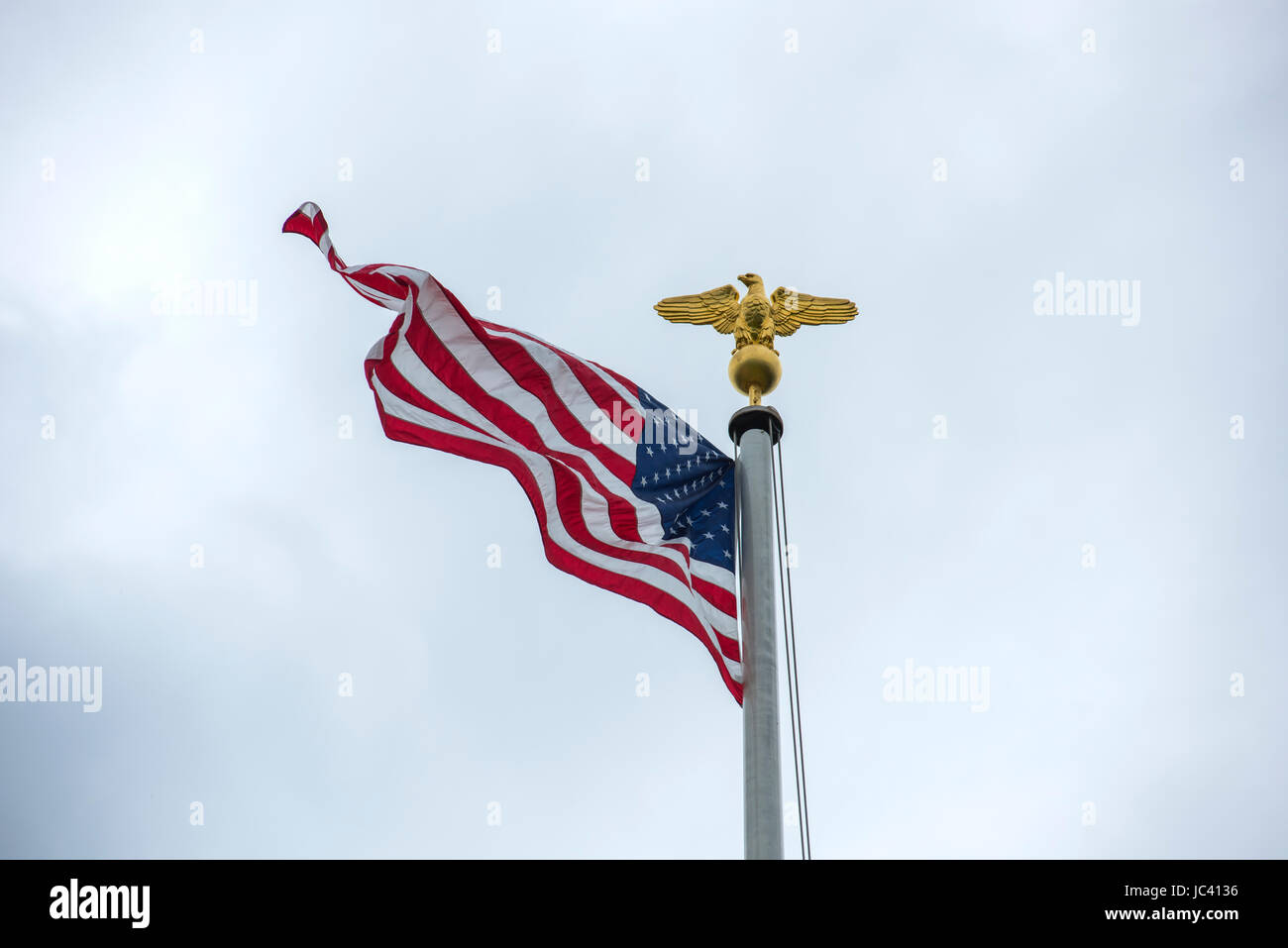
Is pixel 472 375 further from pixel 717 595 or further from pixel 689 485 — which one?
pixel 717 595

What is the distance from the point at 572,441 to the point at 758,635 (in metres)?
3.51

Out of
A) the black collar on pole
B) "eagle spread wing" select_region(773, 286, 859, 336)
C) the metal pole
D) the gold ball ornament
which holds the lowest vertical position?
the metal pole

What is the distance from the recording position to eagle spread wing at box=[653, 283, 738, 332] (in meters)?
15.9

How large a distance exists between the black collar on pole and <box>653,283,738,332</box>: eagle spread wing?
1.54 meters

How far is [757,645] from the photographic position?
12867 millimetres

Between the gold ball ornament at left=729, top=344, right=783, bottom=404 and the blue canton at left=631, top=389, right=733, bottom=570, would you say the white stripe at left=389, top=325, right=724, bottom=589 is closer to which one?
the blue canton at left=631, top=389, right=733, bottom=570

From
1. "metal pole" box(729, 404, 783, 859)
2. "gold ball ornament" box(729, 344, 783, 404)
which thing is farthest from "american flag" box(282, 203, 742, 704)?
"gold ball ornament" box(729, 344, 783, 404)

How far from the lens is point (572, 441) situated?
51.1 feet

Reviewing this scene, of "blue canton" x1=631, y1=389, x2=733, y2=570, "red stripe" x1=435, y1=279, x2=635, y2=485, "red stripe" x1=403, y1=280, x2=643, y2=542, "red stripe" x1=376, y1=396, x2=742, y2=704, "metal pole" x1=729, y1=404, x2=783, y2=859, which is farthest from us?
"red stripe" x1=435, y1=279, x2=635, y2=485

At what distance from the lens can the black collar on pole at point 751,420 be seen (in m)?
14.5
